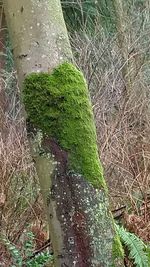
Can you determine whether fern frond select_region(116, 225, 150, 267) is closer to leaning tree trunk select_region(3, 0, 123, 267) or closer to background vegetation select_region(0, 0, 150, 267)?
background vegetation select_region(0, 0, 150, 267)

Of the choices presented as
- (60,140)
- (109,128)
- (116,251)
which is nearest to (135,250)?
(116,251)

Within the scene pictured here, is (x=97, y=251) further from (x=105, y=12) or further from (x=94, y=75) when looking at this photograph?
(x=105, y=12)

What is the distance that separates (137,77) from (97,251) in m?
6.82

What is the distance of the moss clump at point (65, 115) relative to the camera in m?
3.30

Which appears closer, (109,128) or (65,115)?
(65,115)

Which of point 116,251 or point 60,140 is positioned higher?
point 60,140

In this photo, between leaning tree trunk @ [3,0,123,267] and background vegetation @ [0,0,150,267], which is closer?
leaning tree trunk @ [3,0,123,267]

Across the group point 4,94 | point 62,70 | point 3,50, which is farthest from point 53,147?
point 3,50

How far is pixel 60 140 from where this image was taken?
10.8ft

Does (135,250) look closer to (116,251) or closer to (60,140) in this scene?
(116,251)

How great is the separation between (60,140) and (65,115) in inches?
6.6

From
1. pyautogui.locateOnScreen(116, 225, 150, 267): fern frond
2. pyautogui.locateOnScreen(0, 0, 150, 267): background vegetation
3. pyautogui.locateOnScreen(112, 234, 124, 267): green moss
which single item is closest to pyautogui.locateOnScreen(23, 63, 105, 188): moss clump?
pyautogui.locateOnScreen(112, 234, 124, 267): green moss

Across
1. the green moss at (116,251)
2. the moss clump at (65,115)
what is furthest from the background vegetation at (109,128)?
the moss clump at (65,115)

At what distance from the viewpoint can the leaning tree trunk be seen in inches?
128
